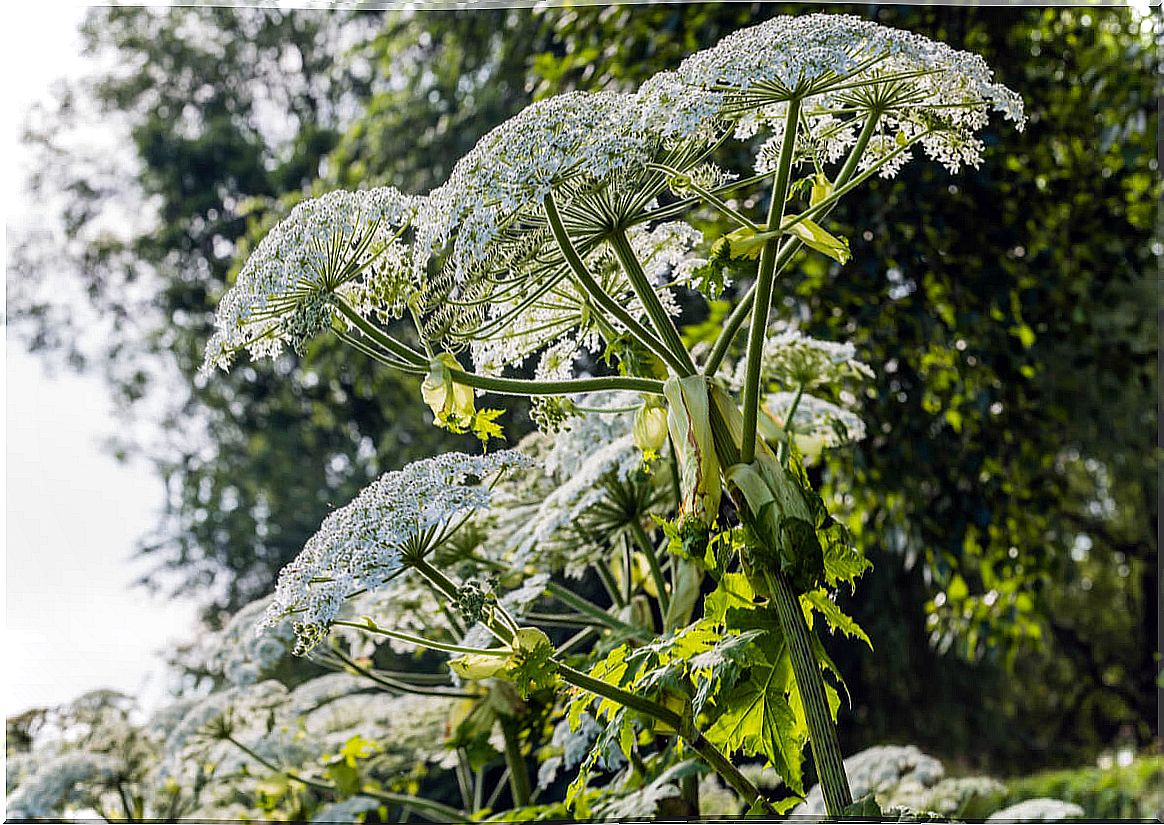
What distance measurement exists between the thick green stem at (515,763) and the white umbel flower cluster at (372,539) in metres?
0.56

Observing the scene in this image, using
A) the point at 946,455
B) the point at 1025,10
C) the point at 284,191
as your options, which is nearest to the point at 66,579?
the point at 284,191

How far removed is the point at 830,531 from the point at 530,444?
49cm

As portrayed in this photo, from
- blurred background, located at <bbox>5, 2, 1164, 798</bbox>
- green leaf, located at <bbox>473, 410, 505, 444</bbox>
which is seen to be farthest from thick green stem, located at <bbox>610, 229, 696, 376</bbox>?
blurred background, located at <bbox>5, 2, 1164, 798</bbox>

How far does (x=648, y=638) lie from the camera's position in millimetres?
820

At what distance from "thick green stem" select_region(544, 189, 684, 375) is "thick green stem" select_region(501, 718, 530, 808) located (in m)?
0.62

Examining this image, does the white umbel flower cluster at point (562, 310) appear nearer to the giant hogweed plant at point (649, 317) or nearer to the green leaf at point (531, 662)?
the giant hogweed plant at point (649, 317)

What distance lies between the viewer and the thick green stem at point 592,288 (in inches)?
21.0

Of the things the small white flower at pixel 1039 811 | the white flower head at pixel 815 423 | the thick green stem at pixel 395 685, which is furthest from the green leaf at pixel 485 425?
the small white flower at pixel 1039 811

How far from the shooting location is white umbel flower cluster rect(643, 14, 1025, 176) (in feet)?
1.65

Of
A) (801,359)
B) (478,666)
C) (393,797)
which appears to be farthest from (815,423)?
(393,797)

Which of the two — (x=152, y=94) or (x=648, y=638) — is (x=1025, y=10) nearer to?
(x=648, y=638)

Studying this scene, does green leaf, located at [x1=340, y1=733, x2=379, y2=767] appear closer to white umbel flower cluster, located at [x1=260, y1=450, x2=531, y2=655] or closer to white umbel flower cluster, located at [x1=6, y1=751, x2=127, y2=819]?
white umbel flower cluster, located at [x1=6, y1=751, x2=127, y2=819]

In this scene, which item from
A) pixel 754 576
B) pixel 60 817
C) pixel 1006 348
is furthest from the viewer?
pixel 1006 348

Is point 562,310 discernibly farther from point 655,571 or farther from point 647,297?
point 655,571
